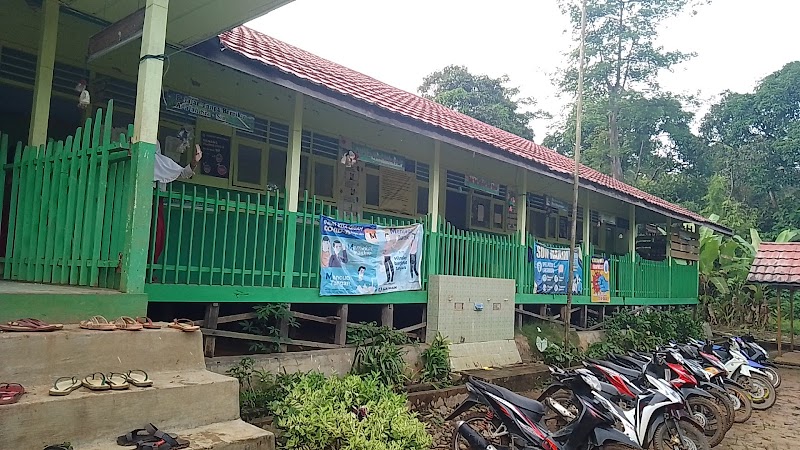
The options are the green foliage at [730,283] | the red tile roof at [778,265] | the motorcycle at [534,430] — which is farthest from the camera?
the green foliage at [730,283]

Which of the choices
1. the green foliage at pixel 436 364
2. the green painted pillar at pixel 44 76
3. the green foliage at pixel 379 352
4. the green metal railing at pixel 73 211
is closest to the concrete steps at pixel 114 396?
the green metal railing at pixel 73 211

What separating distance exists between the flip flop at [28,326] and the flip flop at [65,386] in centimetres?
31

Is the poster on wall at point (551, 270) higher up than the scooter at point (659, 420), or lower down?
higher up

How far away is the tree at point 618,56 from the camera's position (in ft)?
91.1

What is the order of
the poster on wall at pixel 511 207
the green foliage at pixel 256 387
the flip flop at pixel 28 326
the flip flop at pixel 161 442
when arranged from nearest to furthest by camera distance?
1. the flip flop at pixel 161 442
2. the flip flop at pixel 28 326
3. the green foliage at pixel 256 387
4. the poster on wall at pixel 511 207

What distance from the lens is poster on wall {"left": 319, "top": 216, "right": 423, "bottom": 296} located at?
6594 mm

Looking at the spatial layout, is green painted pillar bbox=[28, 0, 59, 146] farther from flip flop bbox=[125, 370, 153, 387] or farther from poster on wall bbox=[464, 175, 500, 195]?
poster on wall bbox=[464, 175, 500, 195]

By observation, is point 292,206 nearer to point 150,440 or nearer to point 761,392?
point 150,440

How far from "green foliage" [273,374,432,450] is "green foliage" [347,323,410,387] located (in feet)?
5.46

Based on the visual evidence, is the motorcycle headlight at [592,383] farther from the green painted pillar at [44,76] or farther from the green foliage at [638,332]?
the green painted pillar at [44,76]

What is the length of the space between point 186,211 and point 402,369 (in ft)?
10.6

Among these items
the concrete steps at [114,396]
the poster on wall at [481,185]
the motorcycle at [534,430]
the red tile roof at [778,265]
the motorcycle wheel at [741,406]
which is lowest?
the motorcycle wheel at [741,406]

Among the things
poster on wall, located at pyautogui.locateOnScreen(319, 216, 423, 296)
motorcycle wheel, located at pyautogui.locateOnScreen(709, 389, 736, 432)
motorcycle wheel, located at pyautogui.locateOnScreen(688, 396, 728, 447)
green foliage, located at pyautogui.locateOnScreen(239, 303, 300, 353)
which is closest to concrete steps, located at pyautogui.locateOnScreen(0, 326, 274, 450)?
green foliage, located at pyautogui.locateOnScreen(239, 303, 300, 353)

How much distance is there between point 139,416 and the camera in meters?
2.88
